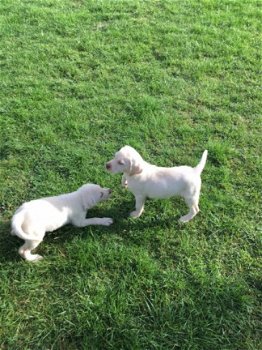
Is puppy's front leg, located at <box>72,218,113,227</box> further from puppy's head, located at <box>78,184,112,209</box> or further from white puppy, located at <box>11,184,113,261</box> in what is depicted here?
puppy's head, located at <box>78,184,112,209</box>

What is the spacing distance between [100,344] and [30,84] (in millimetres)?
4196

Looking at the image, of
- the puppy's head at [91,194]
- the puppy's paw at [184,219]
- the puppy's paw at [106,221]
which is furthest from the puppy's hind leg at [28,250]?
the puppy's paw at [184,219]

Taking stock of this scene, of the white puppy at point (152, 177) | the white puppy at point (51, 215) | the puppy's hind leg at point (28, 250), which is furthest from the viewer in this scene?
the white puppy at point (152, 177)

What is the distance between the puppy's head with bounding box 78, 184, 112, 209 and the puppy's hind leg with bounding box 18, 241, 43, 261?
0.66 m

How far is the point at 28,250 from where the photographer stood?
439 centimetres

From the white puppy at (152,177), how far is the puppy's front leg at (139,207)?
8 centimetres

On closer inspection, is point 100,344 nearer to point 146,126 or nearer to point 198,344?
point 198,344

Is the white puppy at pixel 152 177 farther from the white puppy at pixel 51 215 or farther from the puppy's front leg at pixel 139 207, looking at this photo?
the white puppy at pixel 51 215

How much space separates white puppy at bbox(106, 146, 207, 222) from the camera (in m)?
4.41

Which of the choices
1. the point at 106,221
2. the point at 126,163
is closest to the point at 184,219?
the point at 106,221

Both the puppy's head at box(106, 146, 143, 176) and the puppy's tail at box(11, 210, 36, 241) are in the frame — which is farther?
the puppy's head at box(106, 146, 143, 176)

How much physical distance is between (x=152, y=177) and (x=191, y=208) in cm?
62

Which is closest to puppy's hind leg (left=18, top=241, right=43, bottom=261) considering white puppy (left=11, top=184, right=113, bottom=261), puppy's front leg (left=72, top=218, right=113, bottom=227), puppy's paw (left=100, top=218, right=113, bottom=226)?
white puppy (left=11, top=184, right=113, bottom=261)

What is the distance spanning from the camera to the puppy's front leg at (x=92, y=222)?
15.4 ft
